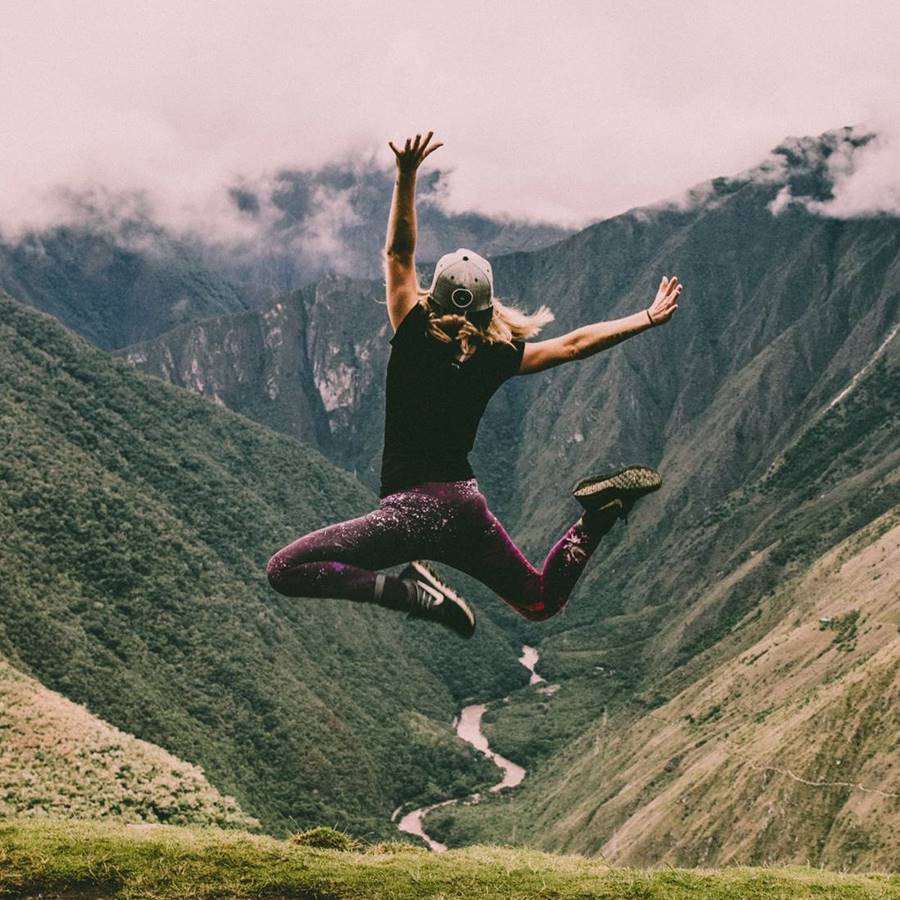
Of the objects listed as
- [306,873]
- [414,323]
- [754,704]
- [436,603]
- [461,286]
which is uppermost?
[461,286]

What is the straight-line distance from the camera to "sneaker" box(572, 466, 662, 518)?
24.2ft

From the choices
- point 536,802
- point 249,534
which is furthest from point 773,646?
point 249,534

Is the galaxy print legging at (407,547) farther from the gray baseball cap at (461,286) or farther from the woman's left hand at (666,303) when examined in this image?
the woman's left hand at (666,303)

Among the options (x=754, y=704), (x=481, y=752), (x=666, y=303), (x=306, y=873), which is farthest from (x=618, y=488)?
(x=481, y=752)

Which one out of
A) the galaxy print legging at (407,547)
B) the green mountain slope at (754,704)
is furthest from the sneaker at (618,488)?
the green mountain slope at (754,704)

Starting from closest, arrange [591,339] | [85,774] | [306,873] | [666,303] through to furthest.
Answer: [591,339] < [666,303] < [306,873] < [85,774]

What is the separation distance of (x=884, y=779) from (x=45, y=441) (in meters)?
104

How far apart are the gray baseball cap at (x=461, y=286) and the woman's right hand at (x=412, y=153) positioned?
69 cm

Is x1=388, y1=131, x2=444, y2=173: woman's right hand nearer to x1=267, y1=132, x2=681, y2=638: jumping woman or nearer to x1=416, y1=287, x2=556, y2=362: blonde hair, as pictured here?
x1=267, y1=132, x2=681, y2=638: jumping woman

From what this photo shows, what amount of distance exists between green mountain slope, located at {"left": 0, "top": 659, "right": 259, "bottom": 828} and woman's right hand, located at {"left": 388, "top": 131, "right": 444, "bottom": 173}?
28.9 meters

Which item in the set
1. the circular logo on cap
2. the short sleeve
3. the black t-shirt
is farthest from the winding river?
the circular logo on cap

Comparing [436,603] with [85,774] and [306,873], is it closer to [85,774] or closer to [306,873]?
[306,873]

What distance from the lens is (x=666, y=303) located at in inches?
318

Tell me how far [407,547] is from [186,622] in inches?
4910
